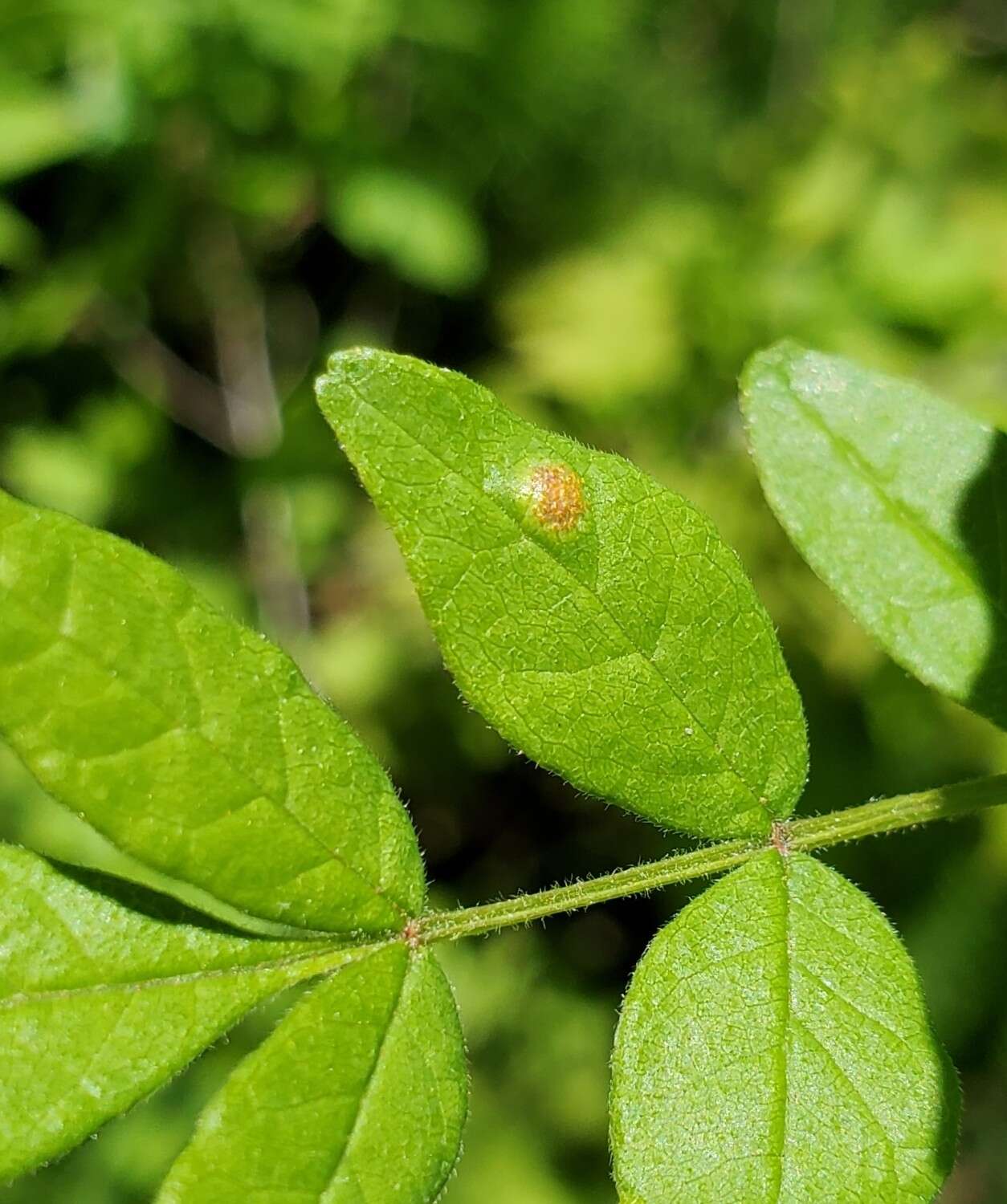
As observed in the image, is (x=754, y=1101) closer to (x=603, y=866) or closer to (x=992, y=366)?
(x=603, y=866)

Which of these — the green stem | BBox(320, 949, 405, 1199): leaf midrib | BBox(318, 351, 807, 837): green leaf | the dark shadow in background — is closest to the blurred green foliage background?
the dark shadow in background

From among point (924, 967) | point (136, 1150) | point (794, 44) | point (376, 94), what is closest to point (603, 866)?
point (924, 967)

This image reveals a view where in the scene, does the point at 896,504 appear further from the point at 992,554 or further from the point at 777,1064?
the point at 777,1064

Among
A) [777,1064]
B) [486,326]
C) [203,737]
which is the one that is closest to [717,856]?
[777,1064]

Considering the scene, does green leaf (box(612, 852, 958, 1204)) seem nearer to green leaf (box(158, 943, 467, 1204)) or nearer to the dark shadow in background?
green leaf (box(158, 943, 467, 1204))

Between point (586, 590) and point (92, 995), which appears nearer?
point (92, 995)

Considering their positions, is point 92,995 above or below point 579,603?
below

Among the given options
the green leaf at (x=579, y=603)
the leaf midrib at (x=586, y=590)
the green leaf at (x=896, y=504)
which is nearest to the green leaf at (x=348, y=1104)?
the green leaf at (x=579, y=603)

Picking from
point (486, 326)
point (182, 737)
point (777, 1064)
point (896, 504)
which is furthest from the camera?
point (486, 326)
